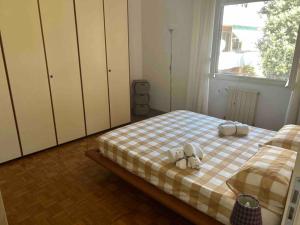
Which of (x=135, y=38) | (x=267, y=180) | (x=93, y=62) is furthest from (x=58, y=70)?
(x=267, y=180)

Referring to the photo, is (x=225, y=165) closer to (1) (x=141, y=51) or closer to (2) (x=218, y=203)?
(2) (x=218, y=203)

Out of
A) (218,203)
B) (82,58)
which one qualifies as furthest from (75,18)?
(218,203)

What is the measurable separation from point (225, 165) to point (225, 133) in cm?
64

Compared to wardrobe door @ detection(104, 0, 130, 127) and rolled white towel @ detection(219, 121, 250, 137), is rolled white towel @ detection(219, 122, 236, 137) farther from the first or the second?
wardrobe door @ detection(104, 0, 130, 127)

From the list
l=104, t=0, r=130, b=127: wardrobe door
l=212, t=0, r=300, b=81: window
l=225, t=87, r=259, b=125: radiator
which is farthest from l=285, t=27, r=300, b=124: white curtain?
l=104, t=0, r=130, b=127: wardrobe door

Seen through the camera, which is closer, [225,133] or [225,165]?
[225,165]

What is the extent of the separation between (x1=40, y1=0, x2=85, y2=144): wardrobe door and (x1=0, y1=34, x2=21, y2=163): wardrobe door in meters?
0.55

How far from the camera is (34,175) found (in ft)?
8.39

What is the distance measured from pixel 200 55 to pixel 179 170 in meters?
2.46

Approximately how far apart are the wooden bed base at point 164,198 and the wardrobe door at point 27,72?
3.68ft

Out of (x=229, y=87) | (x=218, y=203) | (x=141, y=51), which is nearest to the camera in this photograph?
(x=218, y=203)

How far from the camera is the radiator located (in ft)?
11.1

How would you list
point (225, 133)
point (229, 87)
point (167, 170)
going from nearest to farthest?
1. point (167, 170)
2. point (225, 133)
3. point (229, 87)

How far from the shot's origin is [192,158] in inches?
74.2
